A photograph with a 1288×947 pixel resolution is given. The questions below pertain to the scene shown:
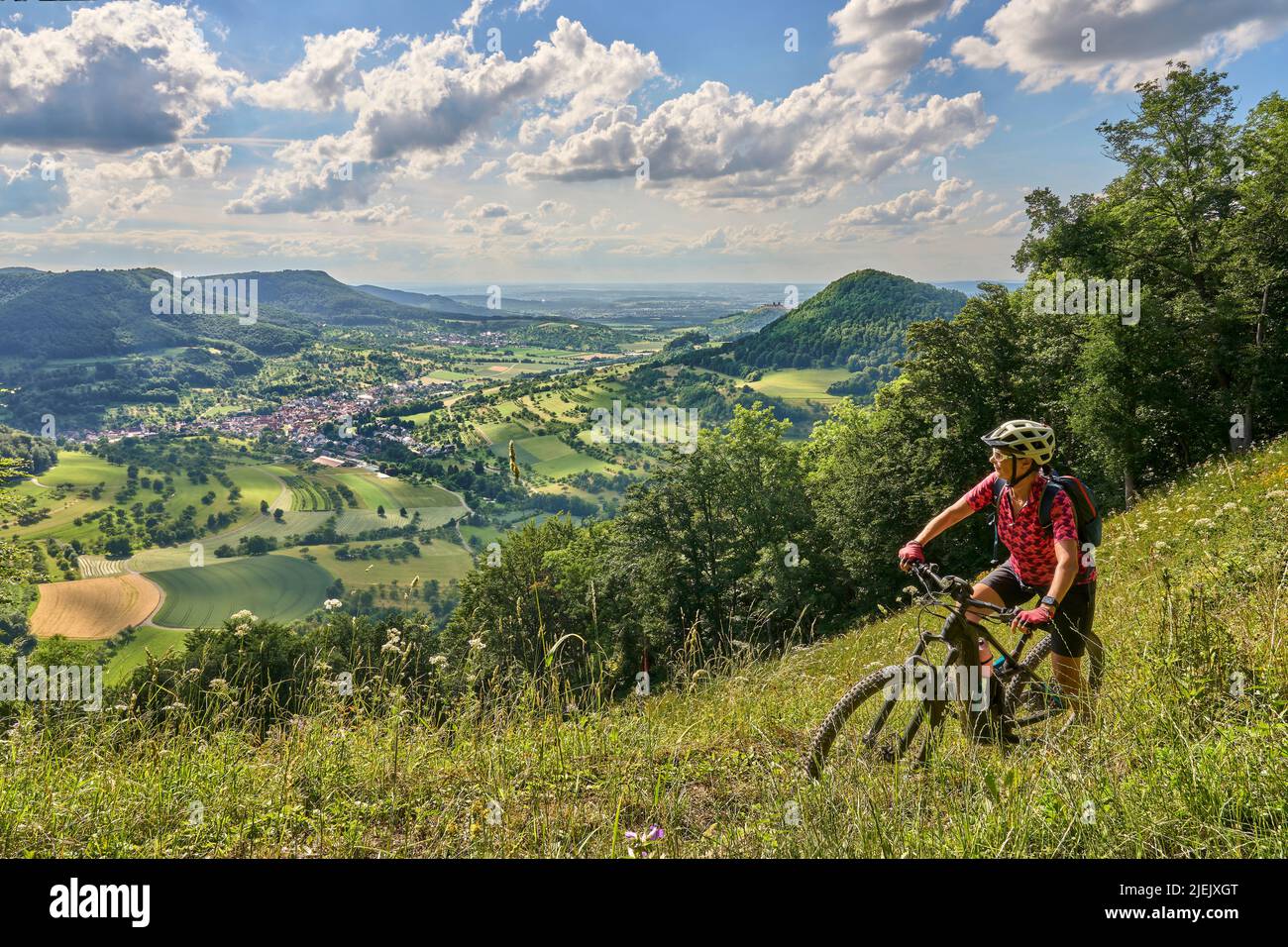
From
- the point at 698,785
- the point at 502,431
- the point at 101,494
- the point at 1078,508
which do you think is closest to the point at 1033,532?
the point at 1078,508

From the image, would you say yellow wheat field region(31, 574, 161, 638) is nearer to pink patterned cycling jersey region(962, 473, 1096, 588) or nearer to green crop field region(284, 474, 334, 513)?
green crop field region(284, 474, 334, 513)

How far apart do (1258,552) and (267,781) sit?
7817 millimetres

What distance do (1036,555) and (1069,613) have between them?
1.44ft

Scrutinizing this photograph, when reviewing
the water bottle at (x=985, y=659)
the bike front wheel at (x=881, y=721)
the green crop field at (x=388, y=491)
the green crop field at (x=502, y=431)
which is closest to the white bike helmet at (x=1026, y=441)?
the water bottle at (x=985, y=659)

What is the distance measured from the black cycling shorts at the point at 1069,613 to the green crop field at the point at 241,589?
83.0 meters

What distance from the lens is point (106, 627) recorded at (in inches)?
2896

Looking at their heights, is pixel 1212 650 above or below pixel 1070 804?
above

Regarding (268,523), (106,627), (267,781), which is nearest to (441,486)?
(268,523)

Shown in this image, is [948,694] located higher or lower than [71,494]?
higher

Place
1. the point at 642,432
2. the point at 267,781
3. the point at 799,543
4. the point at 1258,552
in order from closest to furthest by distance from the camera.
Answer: the point at 267,781 < the point at 1258,552 < the point at 799,543 < the point at 642,432

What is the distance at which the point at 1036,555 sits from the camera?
4633mm

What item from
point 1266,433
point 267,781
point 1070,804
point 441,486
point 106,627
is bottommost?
point 106,627

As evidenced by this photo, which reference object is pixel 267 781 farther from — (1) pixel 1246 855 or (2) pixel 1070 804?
(1) pixel 1246 855

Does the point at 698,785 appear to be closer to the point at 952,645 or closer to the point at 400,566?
the point at 952,645
